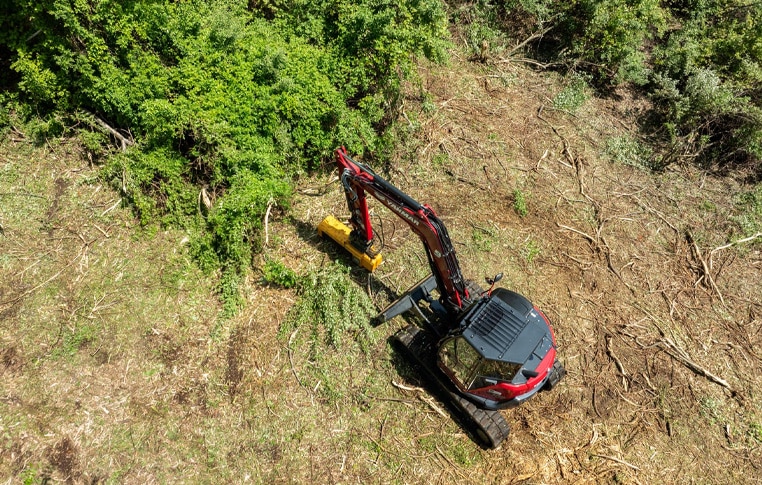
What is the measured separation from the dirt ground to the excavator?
55cm

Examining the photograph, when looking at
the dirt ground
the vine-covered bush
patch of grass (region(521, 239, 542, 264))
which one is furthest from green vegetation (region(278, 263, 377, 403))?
patch of grass (region(521, 239, 542, 264))

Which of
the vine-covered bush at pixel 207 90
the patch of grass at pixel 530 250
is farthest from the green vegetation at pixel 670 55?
the vine-covered bush at pixel 207 90

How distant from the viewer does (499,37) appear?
16859 mm

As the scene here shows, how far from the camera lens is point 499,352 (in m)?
7.75

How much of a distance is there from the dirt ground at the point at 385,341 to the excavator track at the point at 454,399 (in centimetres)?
34

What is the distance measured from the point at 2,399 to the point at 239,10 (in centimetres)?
1071

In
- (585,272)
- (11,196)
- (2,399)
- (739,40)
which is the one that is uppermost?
(739,40)

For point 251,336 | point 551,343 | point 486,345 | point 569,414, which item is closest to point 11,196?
point 251,336

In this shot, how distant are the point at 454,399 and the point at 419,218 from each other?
3593 mm

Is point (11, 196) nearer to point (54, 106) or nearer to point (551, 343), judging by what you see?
point (54, 106)

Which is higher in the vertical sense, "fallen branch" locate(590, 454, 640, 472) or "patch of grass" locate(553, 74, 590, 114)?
"patch of grass" locate(553, 74, 590, 114)

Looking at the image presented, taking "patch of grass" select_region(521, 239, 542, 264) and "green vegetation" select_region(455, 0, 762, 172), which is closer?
"patch of grass" select_region(521, 239, 542, 264)

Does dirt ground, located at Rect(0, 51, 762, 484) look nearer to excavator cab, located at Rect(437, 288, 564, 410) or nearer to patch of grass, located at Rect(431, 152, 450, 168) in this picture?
patch of grass, located at Rect(431, 152, 450, 168)

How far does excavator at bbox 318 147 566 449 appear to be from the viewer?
793cm
